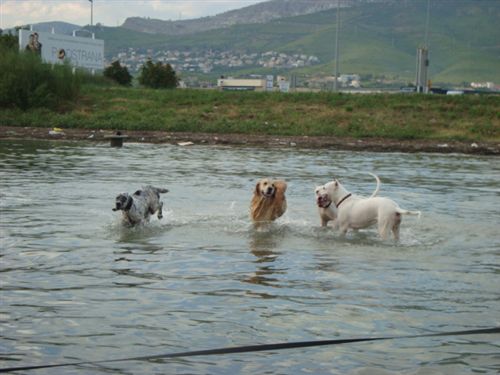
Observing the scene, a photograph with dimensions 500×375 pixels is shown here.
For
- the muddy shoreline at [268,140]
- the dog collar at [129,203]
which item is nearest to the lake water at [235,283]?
the dog collar at [129,203]

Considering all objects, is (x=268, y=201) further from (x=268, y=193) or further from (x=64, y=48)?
(x=64, y=48)

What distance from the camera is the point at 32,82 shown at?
129 ft

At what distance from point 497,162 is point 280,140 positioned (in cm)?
816

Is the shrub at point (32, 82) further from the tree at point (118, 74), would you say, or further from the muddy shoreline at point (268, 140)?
the tree at point (118, 74)

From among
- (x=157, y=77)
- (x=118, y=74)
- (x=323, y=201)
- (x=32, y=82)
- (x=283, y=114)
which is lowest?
(x=323, y=201)

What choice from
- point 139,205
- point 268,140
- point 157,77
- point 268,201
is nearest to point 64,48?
point 157,77

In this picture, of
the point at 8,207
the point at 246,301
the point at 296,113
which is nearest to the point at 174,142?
the point at 296,113

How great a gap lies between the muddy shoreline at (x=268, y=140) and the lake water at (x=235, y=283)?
12926 mm

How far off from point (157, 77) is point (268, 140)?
2484 centimetres

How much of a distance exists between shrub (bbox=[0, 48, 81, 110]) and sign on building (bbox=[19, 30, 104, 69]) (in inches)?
305

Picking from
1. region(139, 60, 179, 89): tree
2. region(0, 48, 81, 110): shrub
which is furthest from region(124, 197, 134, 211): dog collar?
region(139, 60, 179, 89): tree

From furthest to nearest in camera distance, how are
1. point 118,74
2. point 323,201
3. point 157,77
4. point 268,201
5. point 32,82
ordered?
point 118,74 < point 157,77 < point 32,82 < point 268,201 < point 323,201

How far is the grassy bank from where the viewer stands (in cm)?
3516

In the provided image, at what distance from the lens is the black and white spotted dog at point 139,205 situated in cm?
Answer: 1195
